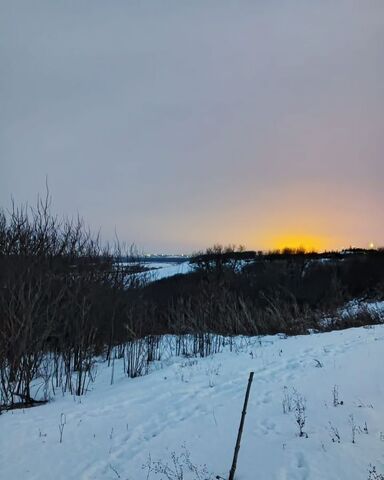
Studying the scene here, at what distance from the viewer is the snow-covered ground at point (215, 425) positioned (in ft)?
15.5

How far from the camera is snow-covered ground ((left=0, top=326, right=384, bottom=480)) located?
4.73 m

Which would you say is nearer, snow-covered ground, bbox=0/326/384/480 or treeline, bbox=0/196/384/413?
snow-covered ground, bbox=0/326/384/480

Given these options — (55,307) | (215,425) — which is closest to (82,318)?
(55,307)

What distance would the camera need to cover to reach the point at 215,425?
621cm

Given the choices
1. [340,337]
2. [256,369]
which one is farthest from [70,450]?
[340,337]

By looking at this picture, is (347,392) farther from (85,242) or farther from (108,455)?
(85,242)

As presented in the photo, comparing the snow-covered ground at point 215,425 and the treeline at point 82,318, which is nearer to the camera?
the snow-covered ground at point 215,425

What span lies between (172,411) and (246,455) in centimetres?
247

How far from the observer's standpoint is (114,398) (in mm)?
8266

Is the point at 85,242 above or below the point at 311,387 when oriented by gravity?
above

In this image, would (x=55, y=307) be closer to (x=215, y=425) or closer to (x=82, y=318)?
(x=82, y=318)

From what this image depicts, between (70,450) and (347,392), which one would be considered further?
(347,392)

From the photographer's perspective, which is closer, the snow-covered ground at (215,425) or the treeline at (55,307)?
the snow-covered ground at (215,425)

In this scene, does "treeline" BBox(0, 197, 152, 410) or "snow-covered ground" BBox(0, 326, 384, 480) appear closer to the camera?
"snow-covered ground" BBox(0, 326, 384, 480)
